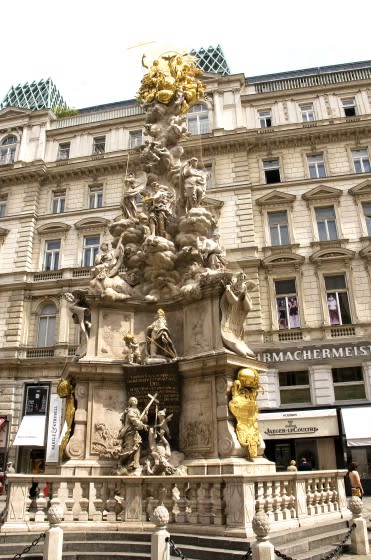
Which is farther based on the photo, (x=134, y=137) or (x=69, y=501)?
(x=134, y=137)

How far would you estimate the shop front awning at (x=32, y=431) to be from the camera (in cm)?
2270

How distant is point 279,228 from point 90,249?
10677mm

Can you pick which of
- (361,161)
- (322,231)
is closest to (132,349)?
(322,231)

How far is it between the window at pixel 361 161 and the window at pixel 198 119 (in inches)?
342

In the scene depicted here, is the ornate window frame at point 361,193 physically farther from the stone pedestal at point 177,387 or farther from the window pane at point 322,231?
the stone pedestal at point 177,387

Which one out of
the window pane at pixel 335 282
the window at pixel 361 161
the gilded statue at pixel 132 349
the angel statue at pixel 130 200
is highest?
the window at pixel 361 161

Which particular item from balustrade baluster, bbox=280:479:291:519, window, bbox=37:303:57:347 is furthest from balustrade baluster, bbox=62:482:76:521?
window, bbox=37:303:57:347

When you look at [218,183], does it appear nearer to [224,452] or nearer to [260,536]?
[224,452]

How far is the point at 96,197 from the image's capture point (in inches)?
1153

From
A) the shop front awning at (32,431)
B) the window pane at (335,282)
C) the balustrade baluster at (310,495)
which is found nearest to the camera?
the balustrade baluster at (310,495)

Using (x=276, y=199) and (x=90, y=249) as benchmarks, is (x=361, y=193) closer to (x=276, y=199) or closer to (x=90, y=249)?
(x=276, y=199)

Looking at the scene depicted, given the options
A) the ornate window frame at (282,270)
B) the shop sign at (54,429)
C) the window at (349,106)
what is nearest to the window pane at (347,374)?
the ornate window frame at (282,270)

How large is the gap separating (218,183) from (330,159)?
627cm

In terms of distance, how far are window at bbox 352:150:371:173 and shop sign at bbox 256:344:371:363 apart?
10.0 meters
